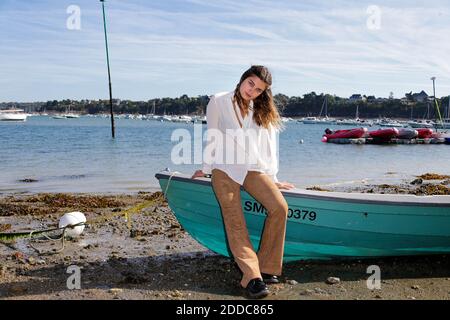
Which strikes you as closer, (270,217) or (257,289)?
(257,289)

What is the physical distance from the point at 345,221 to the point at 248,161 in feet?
5.21

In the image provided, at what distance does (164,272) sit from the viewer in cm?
660

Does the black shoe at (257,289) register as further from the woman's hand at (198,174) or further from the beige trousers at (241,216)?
the woman's hand at (198,174)

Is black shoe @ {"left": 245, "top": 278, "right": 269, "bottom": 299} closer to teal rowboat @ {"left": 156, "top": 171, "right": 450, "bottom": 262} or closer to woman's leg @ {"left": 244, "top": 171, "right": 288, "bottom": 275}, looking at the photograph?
woman's leg @ {"left": 244, "top": 171, "right": 288, "bottom": 275}

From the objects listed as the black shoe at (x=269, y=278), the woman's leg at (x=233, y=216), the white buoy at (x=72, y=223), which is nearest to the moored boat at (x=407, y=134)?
the white buoy at (x=72, y=223)

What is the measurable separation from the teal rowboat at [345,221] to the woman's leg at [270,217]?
1.91 feet

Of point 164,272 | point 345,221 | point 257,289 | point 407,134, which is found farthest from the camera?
point 407,134

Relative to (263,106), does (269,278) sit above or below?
below

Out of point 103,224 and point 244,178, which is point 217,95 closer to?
point 244,178

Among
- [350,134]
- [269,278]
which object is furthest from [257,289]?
[350,134]

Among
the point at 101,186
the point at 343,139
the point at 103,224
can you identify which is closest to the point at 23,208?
the point at 103,224

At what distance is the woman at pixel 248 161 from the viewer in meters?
5.54

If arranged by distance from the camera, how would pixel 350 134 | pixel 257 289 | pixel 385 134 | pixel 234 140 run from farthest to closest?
pixel 350 134, pixel 385 134, pixel 234 140, pixel 257 289

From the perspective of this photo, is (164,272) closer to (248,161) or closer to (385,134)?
(248,161)
